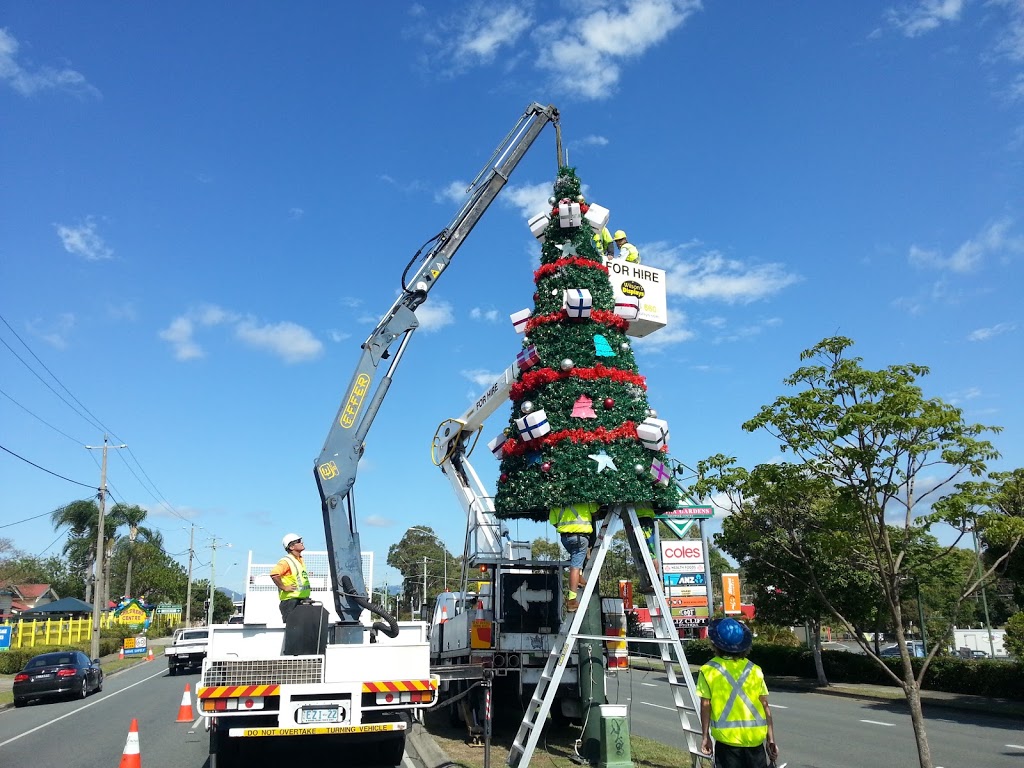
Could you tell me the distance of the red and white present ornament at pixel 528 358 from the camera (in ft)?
36.6

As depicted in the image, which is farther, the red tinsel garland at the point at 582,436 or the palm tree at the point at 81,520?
the palm tree at the point at 81,520

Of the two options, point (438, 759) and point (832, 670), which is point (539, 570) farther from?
point (832, 670)

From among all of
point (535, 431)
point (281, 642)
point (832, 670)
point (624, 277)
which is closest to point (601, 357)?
point (535, 431)

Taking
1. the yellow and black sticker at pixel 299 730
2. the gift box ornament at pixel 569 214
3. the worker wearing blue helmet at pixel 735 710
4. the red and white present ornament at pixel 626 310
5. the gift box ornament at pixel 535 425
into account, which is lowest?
the yellow and black sticker at pixel 299 730

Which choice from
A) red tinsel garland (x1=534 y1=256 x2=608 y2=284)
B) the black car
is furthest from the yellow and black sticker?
the black car

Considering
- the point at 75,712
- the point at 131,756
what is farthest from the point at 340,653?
the point at 75,712

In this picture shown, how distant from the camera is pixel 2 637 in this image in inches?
1182

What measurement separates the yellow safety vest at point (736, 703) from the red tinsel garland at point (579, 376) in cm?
576

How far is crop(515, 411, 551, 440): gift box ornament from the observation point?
10453 mm

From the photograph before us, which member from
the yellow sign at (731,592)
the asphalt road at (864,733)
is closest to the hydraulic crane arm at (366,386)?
the asphalt road at (864,733)

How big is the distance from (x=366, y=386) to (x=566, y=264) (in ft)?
13.1

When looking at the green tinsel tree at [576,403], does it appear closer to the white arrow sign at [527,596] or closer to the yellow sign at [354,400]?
the white arrow sign at [527,596]

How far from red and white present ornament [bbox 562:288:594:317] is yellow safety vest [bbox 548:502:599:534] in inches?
105

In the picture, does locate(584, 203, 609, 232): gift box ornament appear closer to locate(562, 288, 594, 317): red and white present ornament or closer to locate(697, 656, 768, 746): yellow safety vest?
locate(562, 288, 594, 317): red and white present ornament
